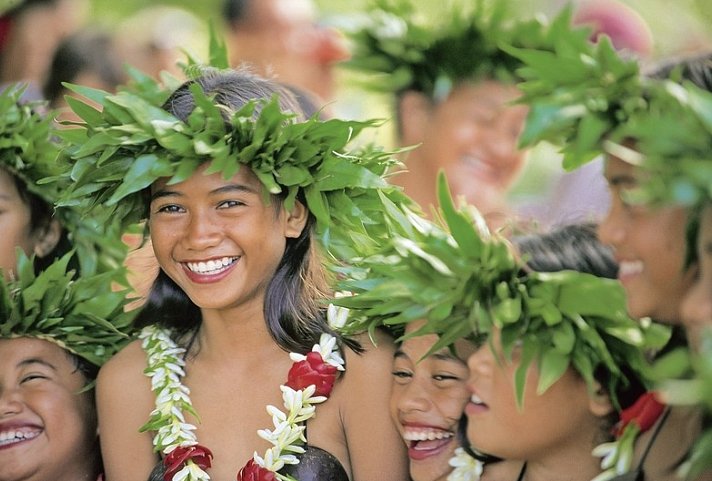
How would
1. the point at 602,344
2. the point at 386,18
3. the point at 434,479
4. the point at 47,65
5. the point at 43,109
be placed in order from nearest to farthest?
the point at 602,344, the point at 434,479, the point at 43,109, the point at 386,18, the point at 47,65

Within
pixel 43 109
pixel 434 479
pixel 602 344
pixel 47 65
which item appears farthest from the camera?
pixel 47 65

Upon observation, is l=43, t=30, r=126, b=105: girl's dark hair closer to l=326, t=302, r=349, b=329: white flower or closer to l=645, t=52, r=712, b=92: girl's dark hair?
l=326, t=302, r=349, b=329: white flower

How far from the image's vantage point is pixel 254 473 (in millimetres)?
2973

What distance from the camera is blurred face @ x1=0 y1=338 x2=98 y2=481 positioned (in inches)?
126

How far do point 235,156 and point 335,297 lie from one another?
479 millimetres

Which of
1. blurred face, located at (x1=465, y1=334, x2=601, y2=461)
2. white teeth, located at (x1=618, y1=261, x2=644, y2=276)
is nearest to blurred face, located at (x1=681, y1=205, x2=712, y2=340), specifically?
white teeth, located at (x1=618, y1=261, x2=644, y2=276)

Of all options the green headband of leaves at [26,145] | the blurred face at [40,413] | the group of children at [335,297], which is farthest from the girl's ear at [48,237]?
the blurred face at [40,413]

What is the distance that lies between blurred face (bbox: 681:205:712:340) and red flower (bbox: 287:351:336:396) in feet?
3.49

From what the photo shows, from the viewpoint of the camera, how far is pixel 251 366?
126 inches

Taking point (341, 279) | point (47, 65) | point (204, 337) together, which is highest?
point (341, 279)

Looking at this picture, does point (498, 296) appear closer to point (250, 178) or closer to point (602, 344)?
point (602, 344)

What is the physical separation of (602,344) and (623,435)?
0.24 m

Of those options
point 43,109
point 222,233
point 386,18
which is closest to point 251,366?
point 222,233

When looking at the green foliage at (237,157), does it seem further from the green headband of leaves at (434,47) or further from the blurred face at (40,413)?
the green headband of leaves at (434,47)
